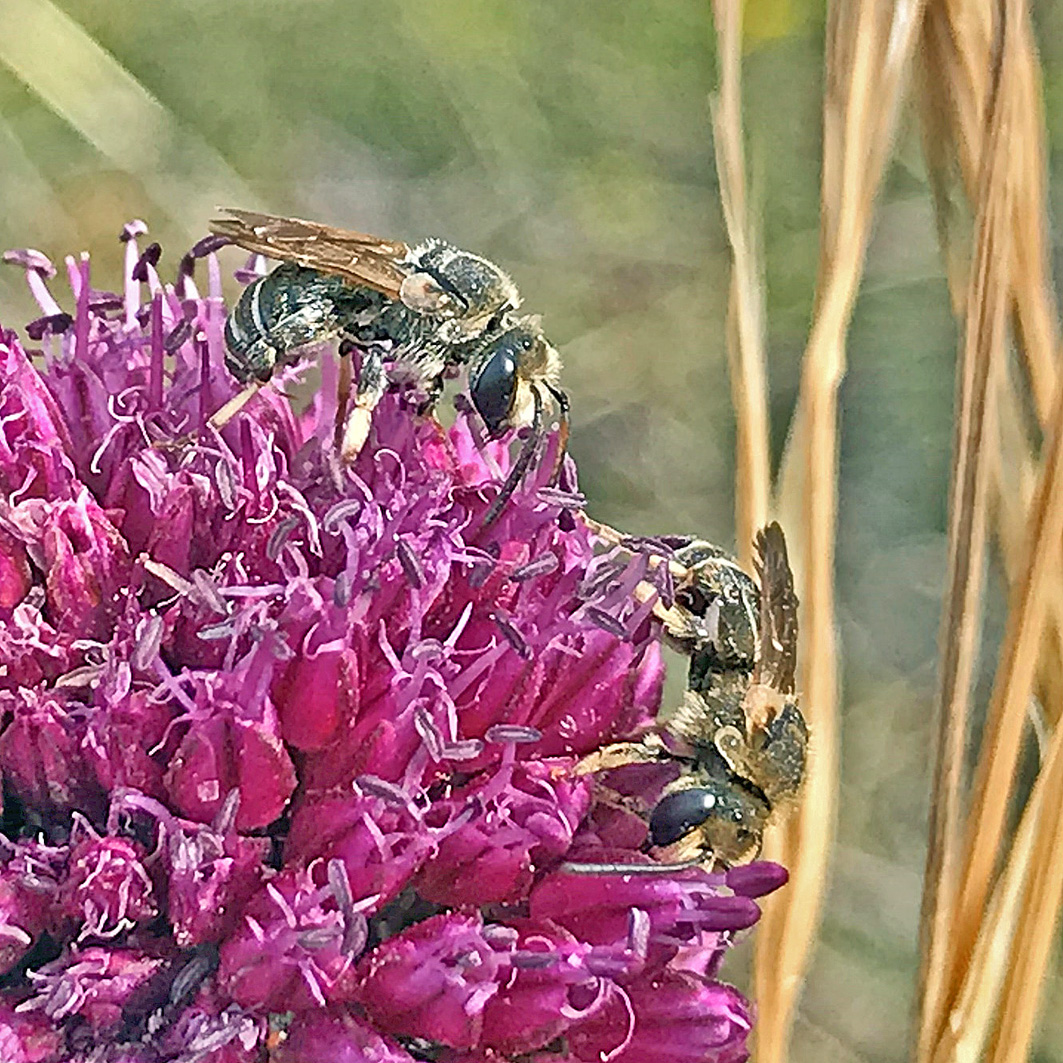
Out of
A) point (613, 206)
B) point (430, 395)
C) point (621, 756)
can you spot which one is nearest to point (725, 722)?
point (621, 756)

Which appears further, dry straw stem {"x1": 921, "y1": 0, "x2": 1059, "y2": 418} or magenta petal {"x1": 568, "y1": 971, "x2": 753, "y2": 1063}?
dry straw stem {"x1": 921, "y1": 0, "x2": 1059, "y2": 418}

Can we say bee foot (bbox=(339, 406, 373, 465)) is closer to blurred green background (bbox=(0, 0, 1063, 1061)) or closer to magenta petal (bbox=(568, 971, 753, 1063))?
magenta petal (bbox=(568, 971, 753, 1063))

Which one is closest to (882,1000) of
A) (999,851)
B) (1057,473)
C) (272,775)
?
(999,851)

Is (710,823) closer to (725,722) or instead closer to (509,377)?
(725,722)

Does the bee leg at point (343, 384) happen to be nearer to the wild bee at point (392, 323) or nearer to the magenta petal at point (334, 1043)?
the wild bee at point (392, 323)

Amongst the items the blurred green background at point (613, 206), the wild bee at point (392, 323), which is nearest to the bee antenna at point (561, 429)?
the wild bee at point (392, 323)

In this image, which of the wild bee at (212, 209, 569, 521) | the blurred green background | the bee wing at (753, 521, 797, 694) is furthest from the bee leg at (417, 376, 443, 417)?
the blurred green background

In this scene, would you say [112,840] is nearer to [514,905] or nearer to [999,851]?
[514,905]
